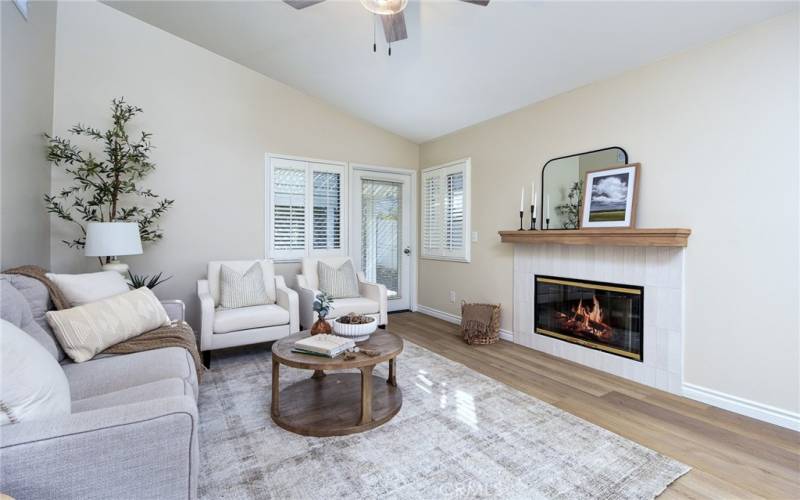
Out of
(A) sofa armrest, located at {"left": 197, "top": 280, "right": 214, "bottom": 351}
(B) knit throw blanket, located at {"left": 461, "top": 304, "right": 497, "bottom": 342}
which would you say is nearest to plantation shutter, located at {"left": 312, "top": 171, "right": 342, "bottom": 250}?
(A) sofa armrest, located at {"left": 197, "top": 280, "right": 214, "bottom": 351}

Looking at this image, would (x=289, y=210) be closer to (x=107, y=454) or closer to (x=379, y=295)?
(x=379, y=295)

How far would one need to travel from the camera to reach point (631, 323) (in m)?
2.95

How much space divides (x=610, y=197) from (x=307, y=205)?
3.27m

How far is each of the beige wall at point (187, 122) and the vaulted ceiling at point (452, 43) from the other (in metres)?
0.20

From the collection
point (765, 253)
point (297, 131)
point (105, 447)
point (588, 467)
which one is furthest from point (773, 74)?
point (297, 131)

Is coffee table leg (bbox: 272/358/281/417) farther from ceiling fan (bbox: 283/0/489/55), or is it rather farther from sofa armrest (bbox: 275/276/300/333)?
ceiling fan (bbox: 283/0/489/55)

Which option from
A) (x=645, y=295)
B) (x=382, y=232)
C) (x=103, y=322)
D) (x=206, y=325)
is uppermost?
(x=382, y=232)

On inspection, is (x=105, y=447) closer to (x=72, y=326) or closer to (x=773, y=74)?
(x=72, y=326)

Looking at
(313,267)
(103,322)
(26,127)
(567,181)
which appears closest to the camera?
(103,322)

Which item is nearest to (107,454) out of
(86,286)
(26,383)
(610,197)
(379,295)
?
(26,383)

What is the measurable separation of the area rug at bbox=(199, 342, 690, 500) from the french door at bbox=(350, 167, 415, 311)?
2.79 m

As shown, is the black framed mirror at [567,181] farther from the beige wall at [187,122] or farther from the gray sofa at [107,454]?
the gray sofa at [107,454]

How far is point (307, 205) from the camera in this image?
459 cm

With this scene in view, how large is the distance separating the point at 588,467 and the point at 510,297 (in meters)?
2.28
